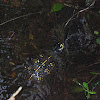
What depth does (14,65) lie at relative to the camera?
1385 millimetres

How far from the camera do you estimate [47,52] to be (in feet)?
4.94

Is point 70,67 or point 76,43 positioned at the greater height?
point 76,43

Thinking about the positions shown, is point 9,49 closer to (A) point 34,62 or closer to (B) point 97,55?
(A) point 34,62

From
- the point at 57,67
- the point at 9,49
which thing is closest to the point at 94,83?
the point at 57,67

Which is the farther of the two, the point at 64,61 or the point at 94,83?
Answer: the point at 64,61

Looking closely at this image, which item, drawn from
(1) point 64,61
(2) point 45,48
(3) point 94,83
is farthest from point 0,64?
(3) point 94,83

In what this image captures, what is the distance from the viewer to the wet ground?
4.21 feet

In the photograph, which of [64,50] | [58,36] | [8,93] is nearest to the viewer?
[8,93]

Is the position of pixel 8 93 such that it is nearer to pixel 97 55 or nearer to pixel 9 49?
pixel 9 49

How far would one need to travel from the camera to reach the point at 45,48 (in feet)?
5.01

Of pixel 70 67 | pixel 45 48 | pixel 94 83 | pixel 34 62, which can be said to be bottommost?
pixel 94 83

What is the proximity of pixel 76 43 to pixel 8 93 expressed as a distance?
0.85 meters

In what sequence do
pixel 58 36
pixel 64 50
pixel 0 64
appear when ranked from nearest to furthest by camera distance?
pixel 0 64
pixel 64 50
pixel 58 36

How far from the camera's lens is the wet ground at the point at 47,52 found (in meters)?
1.28
